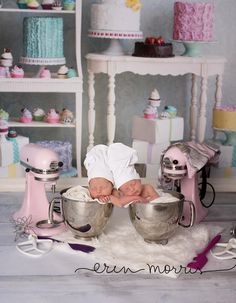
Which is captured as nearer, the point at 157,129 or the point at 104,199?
the point at 104,199

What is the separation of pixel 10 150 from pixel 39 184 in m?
0.56

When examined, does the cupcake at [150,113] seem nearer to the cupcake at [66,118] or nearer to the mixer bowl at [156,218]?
the cupcake at [66,118]

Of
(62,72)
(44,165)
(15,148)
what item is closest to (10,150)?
(15,148)

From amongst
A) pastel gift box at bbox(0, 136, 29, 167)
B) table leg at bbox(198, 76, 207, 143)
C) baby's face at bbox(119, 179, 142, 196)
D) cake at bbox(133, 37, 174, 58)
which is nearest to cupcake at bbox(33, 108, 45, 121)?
pastel gift box at bbox(0, 136, 29, 167)

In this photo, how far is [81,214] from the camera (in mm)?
1898

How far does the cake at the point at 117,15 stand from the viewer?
2570 mm

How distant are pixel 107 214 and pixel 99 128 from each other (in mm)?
1234

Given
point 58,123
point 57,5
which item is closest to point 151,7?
point 57,5

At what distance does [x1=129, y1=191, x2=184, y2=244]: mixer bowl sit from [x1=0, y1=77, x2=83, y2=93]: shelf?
898 mm

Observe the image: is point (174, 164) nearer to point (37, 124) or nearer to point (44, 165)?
point (44, 165)

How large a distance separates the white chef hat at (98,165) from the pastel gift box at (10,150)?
0.77m

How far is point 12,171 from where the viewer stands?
2680 mm

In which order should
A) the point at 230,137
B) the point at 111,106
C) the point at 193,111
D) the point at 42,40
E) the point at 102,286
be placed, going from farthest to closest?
1. the point at 193,111
2. the point at 230,137
3. the point at 111,106
4. the point at 42,40
5. the point at 102,286

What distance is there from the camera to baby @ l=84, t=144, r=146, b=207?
1887 mm
